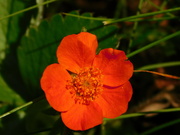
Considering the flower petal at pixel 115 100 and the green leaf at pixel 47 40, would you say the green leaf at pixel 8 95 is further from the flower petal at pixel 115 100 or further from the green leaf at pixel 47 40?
the flower petal at pixel 115 100

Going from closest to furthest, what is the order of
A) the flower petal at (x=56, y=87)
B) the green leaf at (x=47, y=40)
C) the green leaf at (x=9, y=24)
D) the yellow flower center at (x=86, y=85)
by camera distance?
the flower petal at (x=56, y=87) < the yellow flower center at (x=86, y=85) < the green leaf at (x=47, y=40) < the green leaf at (x=9, y=24)

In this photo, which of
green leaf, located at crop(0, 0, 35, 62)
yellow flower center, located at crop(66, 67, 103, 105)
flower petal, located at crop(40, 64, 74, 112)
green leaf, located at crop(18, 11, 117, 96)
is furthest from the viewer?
green leaf, located at crop(0, 0, 35, 62)

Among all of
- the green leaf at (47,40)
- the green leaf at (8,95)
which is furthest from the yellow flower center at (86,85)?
the green leaf at (8,95)

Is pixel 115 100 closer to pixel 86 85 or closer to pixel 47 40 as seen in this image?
pixel 86 85

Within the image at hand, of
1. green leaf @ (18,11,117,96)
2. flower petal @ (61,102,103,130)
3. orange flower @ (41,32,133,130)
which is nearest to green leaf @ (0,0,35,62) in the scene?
green leaf @ (18,11,117,96)

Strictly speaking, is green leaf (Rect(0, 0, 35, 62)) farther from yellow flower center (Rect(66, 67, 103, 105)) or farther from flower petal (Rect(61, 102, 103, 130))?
flower petal (Rect(61, 102, 103, 130))

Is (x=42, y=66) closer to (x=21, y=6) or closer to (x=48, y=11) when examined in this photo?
(x=21, y=6)
